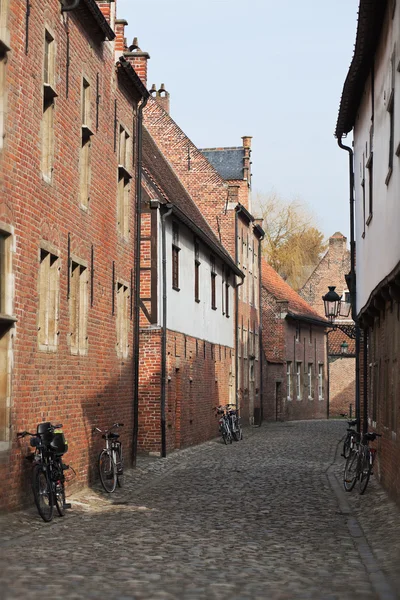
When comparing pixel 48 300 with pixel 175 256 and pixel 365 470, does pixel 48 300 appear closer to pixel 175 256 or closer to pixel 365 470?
pixel 365 470

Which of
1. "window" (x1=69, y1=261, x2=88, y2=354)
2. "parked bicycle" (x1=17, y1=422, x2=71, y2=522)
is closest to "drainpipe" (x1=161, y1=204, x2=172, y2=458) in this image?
"window" (x1=69, y1=261, x2=88, y2=354)

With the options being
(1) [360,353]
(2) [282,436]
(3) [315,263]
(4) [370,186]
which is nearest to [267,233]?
(3) [315,263]

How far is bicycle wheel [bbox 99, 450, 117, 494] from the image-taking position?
47.6 ft

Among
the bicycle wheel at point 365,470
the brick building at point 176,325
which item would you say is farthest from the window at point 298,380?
the bicycle wheel at point 365,470

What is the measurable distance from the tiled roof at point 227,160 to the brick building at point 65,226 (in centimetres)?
2140

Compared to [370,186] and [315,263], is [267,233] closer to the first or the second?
[315,263]

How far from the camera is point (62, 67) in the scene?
13562 mm

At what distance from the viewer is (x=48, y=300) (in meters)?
12.9

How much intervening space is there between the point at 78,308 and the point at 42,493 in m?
4.08

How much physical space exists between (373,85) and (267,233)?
42512 mm

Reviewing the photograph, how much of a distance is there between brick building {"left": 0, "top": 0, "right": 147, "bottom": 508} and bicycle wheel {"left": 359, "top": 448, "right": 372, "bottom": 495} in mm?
4185

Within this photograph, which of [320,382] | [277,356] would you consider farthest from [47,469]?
[320,382]

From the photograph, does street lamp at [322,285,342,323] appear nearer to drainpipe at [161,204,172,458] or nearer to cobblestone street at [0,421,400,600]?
drainpipe at [161,204,172,458]

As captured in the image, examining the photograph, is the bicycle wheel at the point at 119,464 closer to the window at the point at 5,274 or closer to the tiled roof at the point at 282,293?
the window at the point at 5,274
